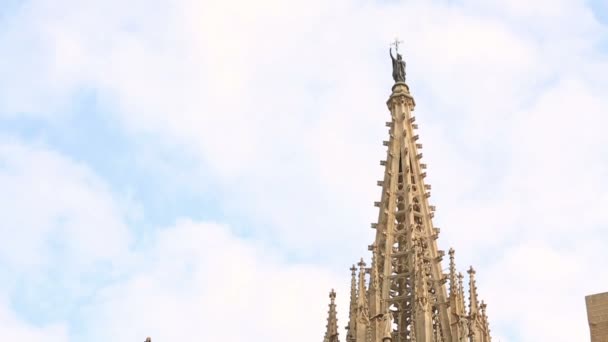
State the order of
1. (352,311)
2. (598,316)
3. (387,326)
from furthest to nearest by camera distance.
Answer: (352,311)
(387,326)
(598,316)

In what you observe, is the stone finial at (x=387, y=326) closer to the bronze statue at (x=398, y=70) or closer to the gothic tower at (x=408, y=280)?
the gothic tower at (x=408, y=280)

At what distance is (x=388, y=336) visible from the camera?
48969 mm

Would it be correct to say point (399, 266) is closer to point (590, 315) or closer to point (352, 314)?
point (352, 314)

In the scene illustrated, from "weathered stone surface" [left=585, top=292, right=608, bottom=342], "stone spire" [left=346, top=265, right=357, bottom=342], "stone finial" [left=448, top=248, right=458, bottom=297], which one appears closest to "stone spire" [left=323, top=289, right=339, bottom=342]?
"stone spire" [left=346, top=265, right=357, bottom=342]

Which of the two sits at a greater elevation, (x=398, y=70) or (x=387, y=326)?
(x=398, y=70)

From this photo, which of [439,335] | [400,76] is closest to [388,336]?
[439,335]

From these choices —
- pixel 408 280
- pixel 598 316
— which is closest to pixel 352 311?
pixel 408 280

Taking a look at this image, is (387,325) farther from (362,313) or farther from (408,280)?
(408,280)

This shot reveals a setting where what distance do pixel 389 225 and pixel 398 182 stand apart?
131 inches

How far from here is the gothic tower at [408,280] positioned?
164 ft

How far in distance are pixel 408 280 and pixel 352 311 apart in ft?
11.4

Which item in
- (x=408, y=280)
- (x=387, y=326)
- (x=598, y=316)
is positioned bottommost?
(x=598, y=316)

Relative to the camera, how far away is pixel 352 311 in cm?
5162

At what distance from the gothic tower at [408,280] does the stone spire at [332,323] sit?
1.47m
